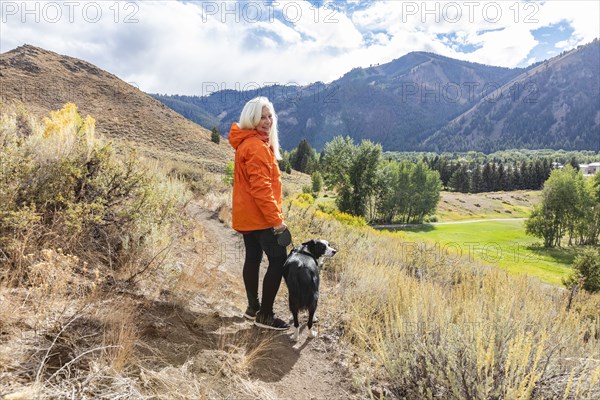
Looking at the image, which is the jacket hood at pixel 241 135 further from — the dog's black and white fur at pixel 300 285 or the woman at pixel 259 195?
the dog's black and white fur at pixel 300 285

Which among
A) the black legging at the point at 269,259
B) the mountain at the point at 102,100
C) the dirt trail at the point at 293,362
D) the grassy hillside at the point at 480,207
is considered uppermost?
the mountain at the point at 102,100

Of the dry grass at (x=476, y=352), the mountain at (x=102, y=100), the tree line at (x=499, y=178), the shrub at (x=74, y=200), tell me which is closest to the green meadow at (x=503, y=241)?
the dry grass at (x=476, y=352)

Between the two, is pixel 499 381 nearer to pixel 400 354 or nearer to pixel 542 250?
pixel 400 354

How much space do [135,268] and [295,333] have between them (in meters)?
1.89

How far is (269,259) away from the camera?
3439mm

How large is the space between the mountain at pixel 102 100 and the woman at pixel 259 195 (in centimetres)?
3507

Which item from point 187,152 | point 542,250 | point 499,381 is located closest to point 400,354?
point 499,381

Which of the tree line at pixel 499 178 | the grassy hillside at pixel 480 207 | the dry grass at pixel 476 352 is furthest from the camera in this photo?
the tree line at pixel 499 178

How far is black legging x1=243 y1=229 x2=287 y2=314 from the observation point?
3.33m

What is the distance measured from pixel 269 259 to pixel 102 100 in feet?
186

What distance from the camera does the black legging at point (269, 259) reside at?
3.33 m

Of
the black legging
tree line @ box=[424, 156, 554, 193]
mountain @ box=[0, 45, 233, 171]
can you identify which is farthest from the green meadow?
tree line @ box=[424, 156, 554, 193]

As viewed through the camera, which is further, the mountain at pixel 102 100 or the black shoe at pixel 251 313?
the mountain at pixel 102 100

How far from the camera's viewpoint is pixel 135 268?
A: 3.58 metres
